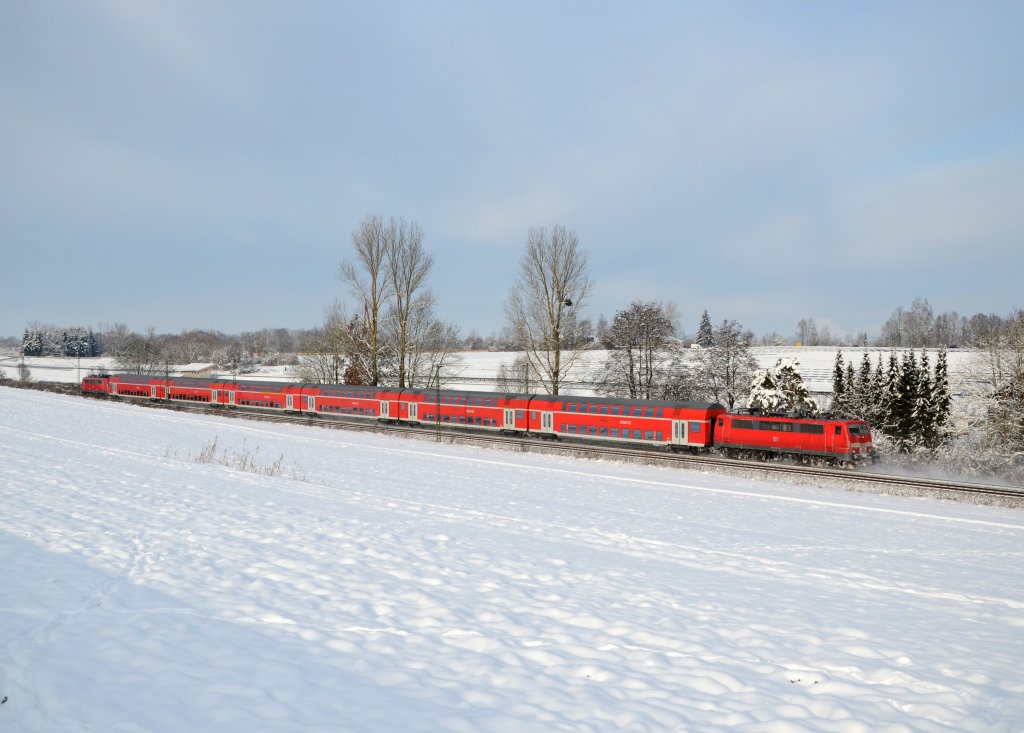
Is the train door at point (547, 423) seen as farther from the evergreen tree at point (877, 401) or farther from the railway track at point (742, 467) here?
the evergreen tree at point (877, 401)

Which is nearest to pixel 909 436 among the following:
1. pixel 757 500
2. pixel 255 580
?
pixel 757 500

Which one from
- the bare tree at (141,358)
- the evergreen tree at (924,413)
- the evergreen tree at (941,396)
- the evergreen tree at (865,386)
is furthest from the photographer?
the bare tree at (141,358)

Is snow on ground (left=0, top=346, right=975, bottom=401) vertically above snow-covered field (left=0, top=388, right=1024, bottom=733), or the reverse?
snow on ground (left=0, top=346, right=975, bottom=401)

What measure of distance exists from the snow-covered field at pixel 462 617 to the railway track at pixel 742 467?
31.1 feet

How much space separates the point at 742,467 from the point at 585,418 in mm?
10606

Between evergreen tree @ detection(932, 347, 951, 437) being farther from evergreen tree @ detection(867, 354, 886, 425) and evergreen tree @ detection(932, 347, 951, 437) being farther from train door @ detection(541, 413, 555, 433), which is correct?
train door @ detection(541, 413, 555, 433)

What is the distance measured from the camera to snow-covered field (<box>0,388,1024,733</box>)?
199 inches

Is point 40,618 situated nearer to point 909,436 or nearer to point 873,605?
point 873,605

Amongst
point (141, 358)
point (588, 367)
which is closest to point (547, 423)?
point (588, 367)

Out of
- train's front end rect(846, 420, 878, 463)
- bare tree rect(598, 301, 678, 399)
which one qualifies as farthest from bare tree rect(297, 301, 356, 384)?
train's front end rect(846, 420, 878, 463)

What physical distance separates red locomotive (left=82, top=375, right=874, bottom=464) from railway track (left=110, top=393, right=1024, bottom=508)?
92 cm

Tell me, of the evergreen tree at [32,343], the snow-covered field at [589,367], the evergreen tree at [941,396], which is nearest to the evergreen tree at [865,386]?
the evergreen tree at [941,396]

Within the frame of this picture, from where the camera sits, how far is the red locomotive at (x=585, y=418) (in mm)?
30328

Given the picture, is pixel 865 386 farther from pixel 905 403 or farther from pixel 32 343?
pixel 32 343
